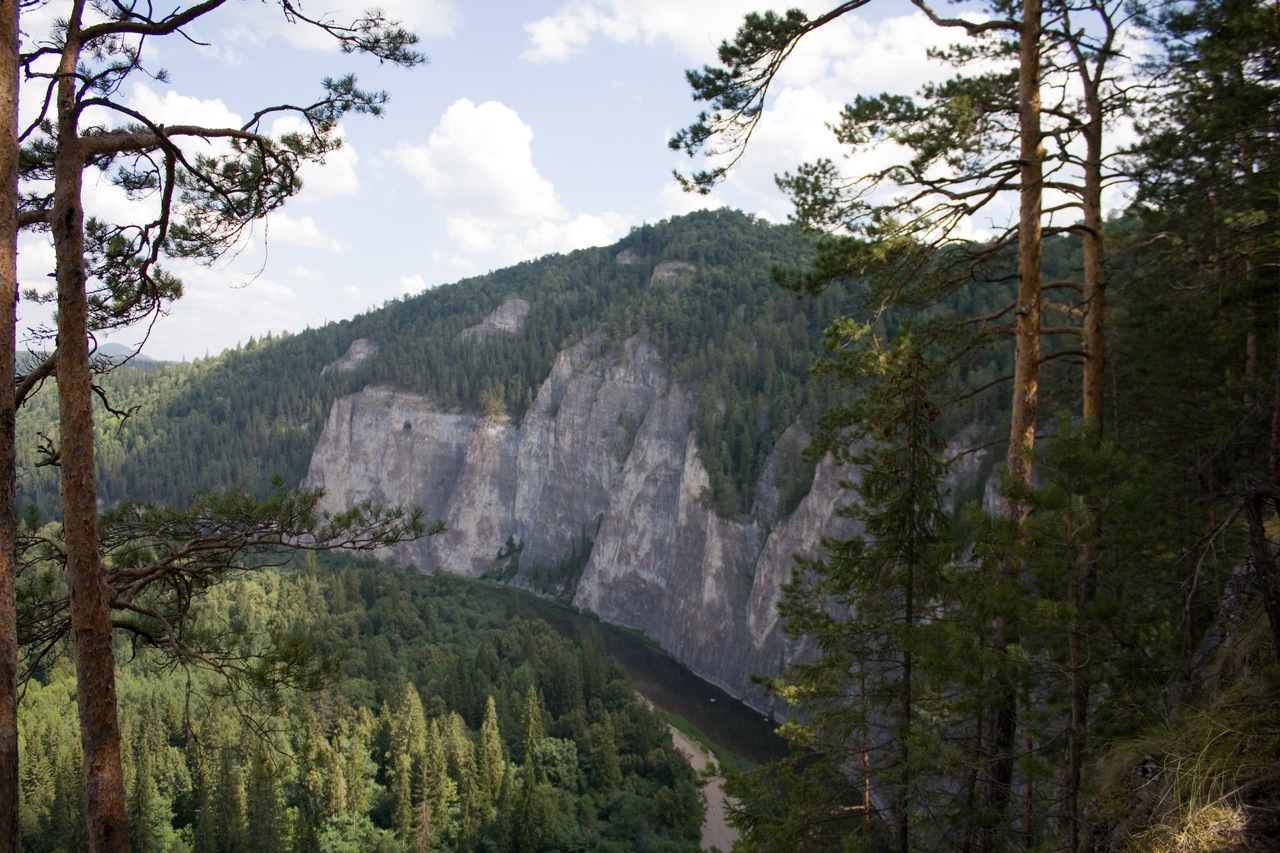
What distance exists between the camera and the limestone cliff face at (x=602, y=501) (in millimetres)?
43981

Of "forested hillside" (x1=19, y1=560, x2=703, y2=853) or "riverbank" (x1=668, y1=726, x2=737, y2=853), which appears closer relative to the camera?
"forested hillside" (x1=19, y1=560, x2=703, y2=853)

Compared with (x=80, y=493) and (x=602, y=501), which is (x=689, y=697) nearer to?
(x=602, y=501)

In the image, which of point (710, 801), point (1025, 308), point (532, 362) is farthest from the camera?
point (532, 362)

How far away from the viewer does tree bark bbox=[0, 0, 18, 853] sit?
331 cm

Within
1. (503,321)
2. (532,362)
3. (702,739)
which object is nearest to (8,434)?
(702,739)

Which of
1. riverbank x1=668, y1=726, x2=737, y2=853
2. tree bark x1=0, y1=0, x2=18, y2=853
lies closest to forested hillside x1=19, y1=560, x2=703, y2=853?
riverbank x1=668, y1=726, x2=737, y2=853

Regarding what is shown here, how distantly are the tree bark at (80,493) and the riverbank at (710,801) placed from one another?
66.0 ft

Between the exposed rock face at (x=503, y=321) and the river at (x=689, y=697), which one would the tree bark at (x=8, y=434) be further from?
the exposed rock face at (x=503, y=321)

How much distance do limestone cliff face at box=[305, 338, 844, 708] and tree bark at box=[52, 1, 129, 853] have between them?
117ft

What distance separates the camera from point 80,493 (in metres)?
4.40

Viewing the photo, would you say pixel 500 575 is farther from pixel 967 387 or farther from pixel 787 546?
pixel 967 387

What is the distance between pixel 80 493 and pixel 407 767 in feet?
74.9

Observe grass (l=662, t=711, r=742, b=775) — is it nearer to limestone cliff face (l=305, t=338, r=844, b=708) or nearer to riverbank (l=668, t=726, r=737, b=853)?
riverbank (l=668, t=726, r=737, b=853)

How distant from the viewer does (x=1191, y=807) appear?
3.45 metres
